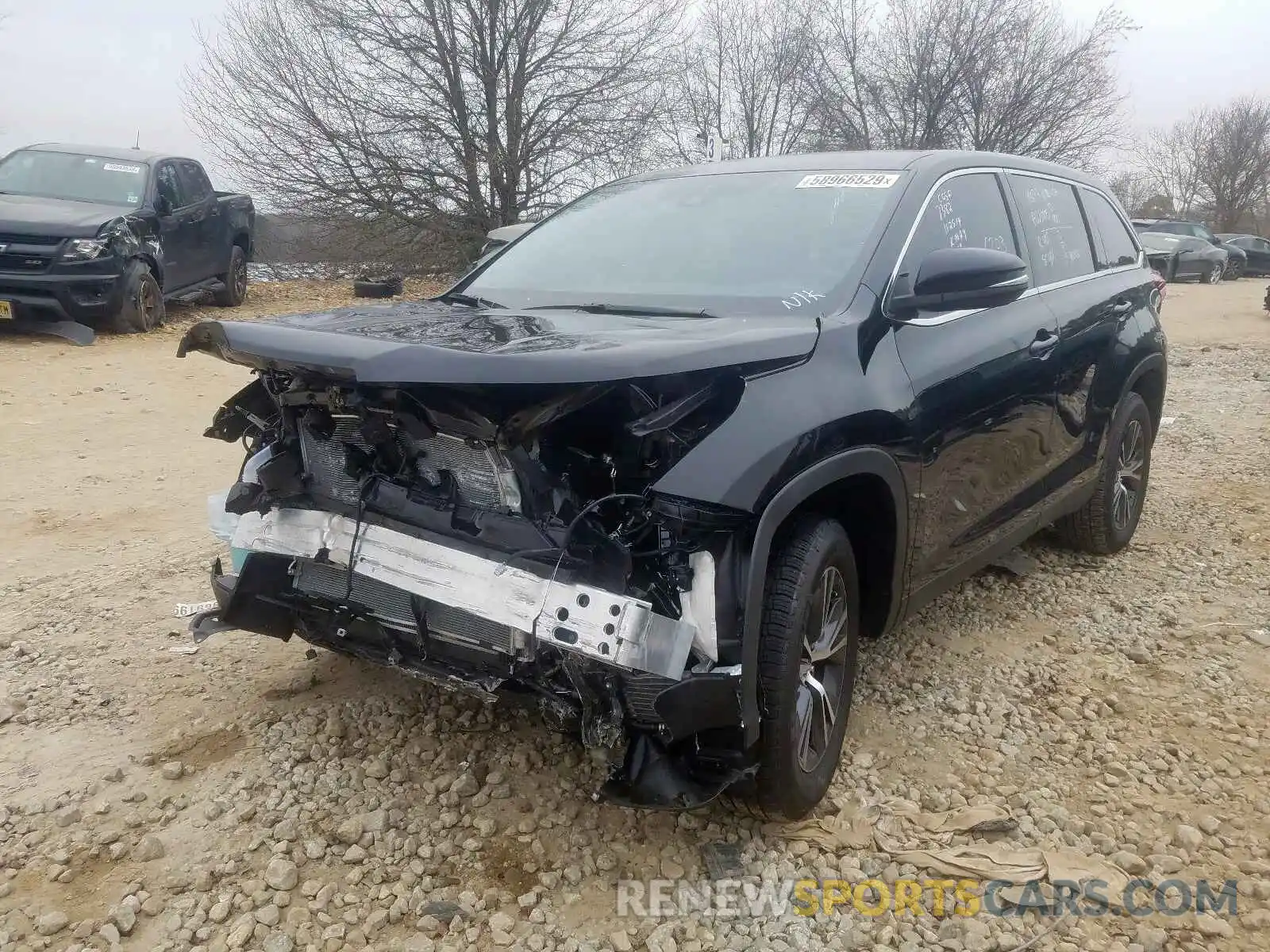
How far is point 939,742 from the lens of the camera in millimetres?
3100

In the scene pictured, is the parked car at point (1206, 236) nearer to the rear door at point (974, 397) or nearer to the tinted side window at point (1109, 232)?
the tinted side window at point (1109, 232)

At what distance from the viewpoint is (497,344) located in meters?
2.11

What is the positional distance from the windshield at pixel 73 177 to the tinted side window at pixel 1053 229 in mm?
9590

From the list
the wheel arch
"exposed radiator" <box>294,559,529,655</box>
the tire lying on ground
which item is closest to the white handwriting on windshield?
"exposed radiator" <box>294,559,529,655</box>

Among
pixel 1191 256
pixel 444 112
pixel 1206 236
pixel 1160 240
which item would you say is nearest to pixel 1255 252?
pixel 1206 236

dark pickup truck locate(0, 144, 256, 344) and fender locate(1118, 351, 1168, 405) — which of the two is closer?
fender locate(1118, 351, 1168, 405)

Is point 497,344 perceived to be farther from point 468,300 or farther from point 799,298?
point 468,300

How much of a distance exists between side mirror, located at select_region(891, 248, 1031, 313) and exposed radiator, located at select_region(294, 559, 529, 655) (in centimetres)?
152

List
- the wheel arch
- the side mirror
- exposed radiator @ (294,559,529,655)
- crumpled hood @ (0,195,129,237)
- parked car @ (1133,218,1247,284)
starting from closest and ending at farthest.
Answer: exposed radiator @ (294,559,529,655) < the side mirror < crumpled hood @ (0,195,129,237) < the wheel arch < parked car @ (1133,218,1247,284)

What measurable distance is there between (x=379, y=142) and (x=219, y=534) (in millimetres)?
16595

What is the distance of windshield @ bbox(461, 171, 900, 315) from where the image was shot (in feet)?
9.62

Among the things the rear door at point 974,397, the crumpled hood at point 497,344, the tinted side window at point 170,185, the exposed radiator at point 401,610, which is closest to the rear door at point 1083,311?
the rear door at point 974,397

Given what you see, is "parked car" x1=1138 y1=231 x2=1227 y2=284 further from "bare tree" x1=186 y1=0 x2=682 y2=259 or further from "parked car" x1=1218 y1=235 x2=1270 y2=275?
"bare tree" x1=186 y1=0 x2=682 y2=259

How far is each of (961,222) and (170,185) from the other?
1039 cm
